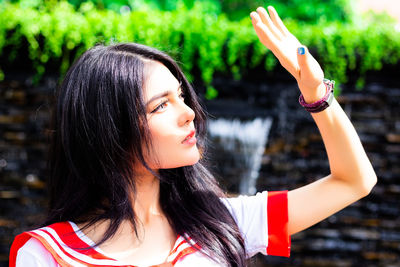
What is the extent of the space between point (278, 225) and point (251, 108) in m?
2.01

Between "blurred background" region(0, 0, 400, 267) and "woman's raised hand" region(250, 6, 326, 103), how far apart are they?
1.82 meters

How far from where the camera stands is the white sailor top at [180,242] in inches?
47.1

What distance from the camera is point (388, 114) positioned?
3291 millimetres

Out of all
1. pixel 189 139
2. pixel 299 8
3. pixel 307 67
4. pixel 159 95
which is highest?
pixel 299 8

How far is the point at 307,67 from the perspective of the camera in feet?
3.79

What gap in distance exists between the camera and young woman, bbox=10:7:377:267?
4.07ft

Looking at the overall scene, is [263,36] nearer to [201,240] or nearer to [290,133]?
[201,240]

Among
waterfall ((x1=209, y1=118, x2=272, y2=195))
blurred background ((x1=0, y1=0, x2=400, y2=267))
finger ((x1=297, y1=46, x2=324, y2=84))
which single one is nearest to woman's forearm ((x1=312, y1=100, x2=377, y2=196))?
finger ((x1=297, y1=46, x2=324, y2=84))

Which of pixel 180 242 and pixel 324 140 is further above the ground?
pixel 324 140

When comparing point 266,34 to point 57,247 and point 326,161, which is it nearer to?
point 57,247

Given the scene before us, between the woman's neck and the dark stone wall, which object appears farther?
the dark stone wall

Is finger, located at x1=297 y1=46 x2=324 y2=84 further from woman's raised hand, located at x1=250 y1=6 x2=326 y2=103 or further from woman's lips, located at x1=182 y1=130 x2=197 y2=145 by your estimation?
woman's lips, located at x1=182 y1=130 x2=197 y2=145

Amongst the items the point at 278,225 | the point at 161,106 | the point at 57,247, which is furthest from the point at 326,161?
the point at 57,247

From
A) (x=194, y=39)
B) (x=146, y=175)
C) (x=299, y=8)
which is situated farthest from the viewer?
(x=299, y=8)
